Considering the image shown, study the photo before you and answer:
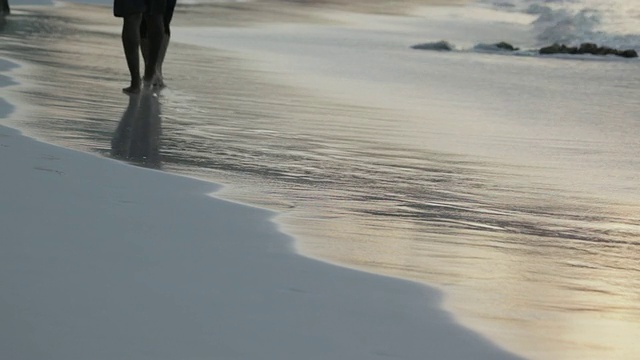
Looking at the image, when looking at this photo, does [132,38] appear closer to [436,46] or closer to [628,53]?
[436,46]

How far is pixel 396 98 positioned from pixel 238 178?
184 inches

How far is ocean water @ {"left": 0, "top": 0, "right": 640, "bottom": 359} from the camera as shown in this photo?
412 centimetres

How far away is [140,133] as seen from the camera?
7.19 m

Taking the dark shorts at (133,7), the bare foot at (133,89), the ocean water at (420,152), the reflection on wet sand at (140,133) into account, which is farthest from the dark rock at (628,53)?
the reflection on wet sand at (140,133)

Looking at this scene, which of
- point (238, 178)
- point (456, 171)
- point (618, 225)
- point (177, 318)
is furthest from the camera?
point (456, 171)

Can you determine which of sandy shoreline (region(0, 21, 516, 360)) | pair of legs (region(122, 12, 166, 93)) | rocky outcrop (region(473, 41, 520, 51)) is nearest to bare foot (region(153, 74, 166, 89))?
pair of legs (region(122, 12, 166, 93))

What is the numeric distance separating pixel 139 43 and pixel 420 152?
3.39 m

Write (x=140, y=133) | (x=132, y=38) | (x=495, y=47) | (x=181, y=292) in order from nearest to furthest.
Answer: (x=181, y=292) → (x=140, y=133) → (x=132, y=38) → (x=495, y=47)

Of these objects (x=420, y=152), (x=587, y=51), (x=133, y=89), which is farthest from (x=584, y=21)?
(x=420, y=152)

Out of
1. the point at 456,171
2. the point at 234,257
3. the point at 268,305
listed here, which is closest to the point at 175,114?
the point at 456,171

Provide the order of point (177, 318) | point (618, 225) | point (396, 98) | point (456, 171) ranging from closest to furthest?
point (177, 318) < point (618, 225) < point (456, 171) < point (396, 98)

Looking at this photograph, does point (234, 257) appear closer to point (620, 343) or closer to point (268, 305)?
point (268, 305)

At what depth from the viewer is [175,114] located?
27.2 feet

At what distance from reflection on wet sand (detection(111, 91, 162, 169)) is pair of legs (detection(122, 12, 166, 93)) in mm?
330
